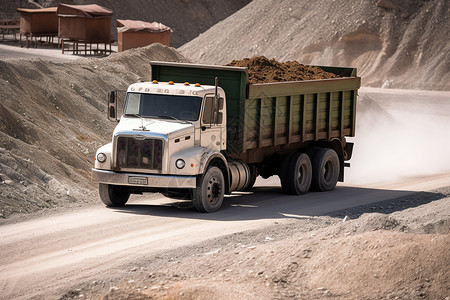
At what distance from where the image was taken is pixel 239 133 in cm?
1792

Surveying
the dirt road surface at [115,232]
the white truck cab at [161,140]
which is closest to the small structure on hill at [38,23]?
the dirt road surface at [115,232]

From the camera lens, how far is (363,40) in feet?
195

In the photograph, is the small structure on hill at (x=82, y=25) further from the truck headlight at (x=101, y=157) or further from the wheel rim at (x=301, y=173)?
the truck headlight at (x=101, y=157)

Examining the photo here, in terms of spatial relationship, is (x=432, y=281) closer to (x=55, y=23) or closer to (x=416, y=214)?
(x=416, y=214)

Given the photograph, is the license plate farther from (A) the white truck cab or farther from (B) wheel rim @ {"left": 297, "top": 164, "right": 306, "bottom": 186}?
(B) wheel rim @ {"left": 297, "top": 164, "right": 306, "bottom": 186}

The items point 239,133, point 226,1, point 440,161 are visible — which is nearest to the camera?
point 239,133

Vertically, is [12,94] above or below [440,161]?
above

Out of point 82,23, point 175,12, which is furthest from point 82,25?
point 175,12

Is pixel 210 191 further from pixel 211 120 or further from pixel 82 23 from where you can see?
pixel 82 23

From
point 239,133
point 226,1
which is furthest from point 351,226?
point 226,1

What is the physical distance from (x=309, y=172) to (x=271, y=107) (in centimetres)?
255

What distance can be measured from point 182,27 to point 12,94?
200ft

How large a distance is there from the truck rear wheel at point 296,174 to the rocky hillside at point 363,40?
36.5 m

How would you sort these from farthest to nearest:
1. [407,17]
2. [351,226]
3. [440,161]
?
1. [407,17]
2. [440,161]
3. [351,226]
